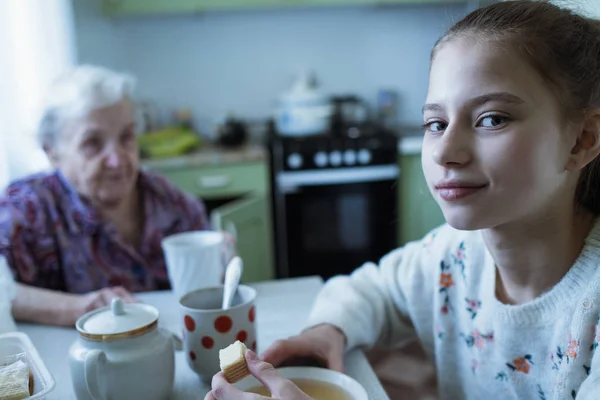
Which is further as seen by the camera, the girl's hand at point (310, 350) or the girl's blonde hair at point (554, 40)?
the girl's hand at point (310, 350)

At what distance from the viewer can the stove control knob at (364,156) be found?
265cm

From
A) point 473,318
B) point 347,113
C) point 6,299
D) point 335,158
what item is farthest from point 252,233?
point 473,318

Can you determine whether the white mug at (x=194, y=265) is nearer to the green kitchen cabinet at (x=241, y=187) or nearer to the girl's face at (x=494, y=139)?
the girl's face at (x=494, y=139)

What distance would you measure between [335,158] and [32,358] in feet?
6.63

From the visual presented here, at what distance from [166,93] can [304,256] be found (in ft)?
3.97

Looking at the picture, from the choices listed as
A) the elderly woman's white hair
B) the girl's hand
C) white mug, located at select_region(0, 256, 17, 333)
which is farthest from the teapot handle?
the elderly woman's white hair

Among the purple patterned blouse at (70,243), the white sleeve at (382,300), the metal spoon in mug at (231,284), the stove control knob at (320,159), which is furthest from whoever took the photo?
the stove control knob at (320,159)

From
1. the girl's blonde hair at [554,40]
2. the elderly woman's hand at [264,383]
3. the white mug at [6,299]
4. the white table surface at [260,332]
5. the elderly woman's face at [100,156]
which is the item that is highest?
the girl's blonde hair at [554,40]

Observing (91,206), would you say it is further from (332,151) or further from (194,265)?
(332,151)

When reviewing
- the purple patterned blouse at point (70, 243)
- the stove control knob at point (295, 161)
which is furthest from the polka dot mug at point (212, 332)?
the stove control knob at point (295, 161)

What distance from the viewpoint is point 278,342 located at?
86cm

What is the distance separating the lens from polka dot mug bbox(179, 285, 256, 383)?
2.59ft

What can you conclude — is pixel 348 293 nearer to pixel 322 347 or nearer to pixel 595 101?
pixel 322 347

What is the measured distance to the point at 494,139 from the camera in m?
0.69
